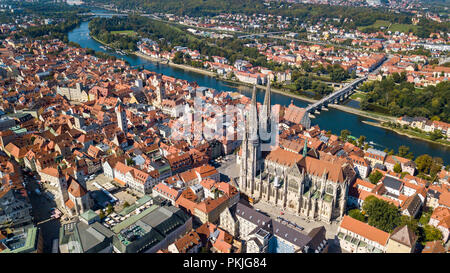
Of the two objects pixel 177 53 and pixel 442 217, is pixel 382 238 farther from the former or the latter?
pixel 177 53

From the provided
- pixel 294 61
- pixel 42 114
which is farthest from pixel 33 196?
pixel 294 61

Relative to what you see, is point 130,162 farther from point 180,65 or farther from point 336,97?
point 180,65

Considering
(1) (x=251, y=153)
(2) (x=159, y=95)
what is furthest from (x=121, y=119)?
(1) (x=251, y=153)

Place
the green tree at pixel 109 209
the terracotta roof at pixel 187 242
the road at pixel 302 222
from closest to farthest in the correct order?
the terracotta roof at pixel 187 242, the road at pixel 302 222, the green tree at pixel 109 209

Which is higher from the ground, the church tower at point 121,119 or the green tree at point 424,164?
the church tower at point 121,119

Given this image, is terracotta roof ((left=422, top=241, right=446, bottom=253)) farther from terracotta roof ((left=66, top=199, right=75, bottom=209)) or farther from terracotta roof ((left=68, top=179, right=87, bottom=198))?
terracotta roof ((left=66, top=199, right=75, bottom=209))

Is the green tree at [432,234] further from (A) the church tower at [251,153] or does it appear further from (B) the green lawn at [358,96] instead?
(B) the green lawn at [358,96]

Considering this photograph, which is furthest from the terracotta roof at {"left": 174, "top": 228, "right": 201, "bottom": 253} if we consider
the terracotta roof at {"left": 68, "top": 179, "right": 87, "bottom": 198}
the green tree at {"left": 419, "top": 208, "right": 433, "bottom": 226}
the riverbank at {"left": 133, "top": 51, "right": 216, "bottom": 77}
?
the riverbank at {"left": 133, "top": 51, "right": 216, "bottom": 77}

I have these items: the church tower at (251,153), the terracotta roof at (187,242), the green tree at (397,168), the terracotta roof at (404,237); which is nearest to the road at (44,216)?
the terracotta roof at (187,242)
